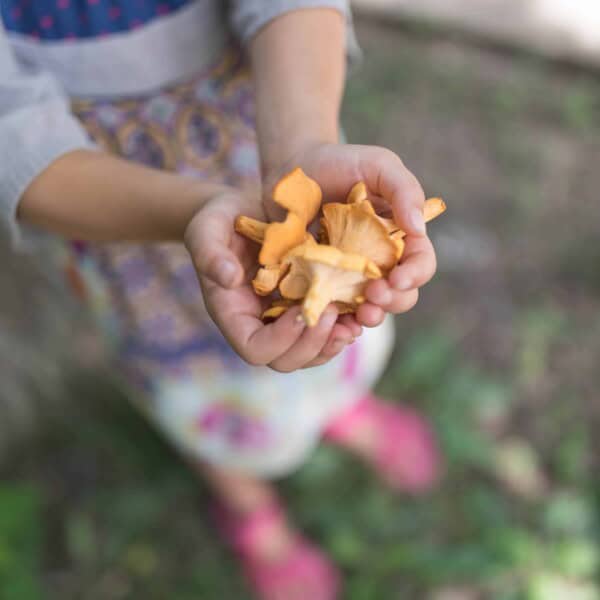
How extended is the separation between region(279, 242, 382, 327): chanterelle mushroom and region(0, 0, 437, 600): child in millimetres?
17

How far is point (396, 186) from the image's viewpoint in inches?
22.1

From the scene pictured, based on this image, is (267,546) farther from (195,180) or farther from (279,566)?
(195,180)

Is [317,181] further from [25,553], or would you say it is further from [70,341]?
[70,341]

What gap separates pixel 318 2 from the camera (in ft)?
2.38

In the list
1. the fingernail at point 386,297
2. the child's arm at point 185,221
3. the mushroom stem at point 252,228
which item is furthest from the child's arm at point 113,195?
the fingernail at point 386,297

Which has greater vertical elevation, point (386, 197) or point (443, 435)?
point (386, 197)

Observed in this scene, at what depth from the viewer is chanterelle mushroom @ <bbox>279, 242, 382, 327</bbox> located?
1.68 feet

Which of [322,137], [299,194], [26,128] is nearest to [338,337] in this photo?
[299,194]

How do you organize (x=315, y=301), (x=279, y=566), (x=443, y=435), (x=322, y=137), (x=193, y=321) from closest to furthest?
(x=315, y=301)
(x=322, y=137)
(x=193, y=321)
(x=279, y=566)
(x=443, y=435)

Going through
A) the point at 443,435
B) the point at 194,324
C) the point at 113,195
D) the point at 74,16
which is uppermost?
the point at 74,16

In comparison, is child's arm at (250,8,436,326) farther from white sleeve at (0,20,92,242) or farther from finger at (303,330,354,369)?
white sleeve at (0,20,92,242)

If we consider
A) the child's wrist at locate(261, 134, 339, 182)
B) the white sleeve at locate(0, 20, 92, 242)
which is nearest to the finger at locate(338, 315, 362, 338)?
the child's wrist at locate(261, 134, 339, 182)

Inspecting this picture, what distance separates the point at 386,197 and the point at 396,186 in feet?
0.05

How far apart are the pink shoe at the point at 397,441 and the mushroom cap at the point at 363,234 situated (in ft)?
2.90
